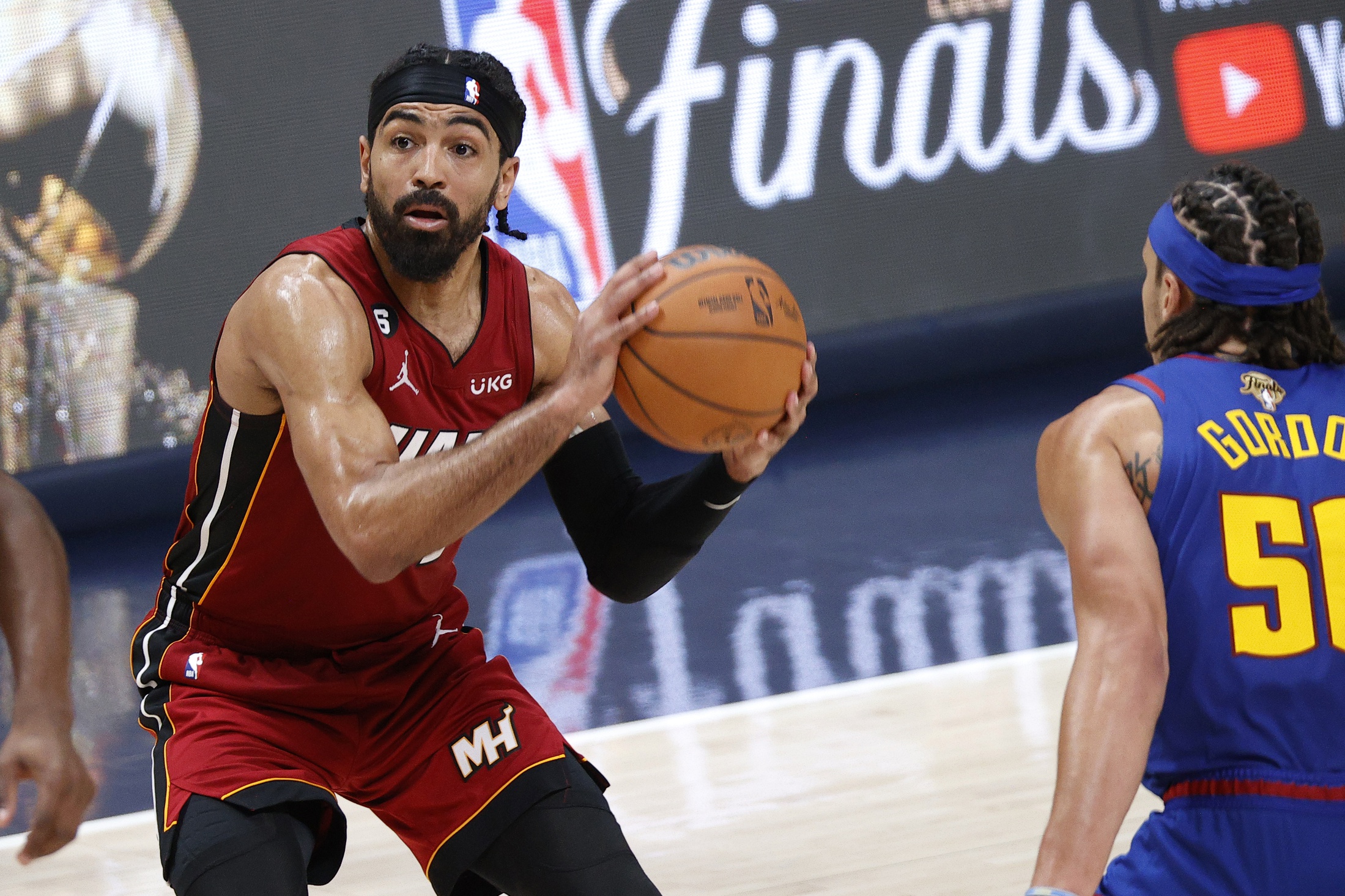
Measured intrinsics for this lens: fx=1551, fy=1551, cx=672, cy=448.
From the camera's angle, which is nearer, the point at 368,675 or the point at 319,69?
the point at 368,675

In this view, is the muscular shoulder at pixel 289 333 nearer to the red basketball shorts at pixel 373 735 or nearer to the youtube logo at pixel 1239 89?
the red basketball shorts at pixel 373 735

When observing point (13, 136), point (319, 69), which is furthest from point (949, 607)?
point (13, 136)

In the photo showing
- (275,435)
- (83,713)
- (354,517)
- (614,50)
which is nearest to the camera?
(354,517)

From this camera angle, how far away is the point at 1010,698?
4719 mm

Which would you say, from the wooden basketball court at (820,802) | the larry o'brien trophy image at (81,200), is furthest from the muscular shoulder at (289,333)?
the larry o'brien trophy image at (81,200)

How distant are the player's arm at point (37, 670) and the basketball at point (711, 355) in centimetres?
100

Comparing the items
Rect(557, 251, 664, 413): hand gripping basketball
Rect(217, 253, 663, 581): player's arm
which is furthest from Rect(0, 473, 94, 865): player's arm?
Rect(557, 251, 664, 413): hand gripping basketball

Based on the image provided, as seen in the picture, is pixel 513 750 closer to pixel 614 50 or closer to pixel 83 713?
pixel 83 713

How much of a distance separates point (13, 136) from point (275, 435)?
5940mm

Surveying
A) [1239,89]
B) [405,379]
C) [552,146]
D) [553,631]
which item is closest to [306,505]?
[405,379]

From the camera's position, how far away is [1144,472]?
7.04 ft

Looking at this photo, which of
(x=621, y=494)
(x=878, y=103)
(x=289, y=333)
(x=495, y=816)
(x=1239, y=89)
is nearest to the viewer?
(x=289, y=333)

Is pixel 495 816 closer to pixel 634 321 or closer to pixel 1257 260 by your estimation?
pixel 634 321

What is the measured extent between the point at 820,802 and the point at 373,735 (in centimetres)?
155
